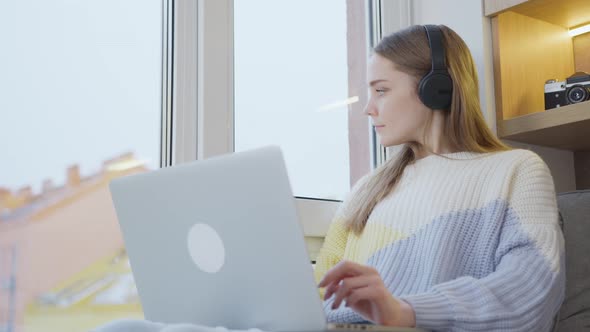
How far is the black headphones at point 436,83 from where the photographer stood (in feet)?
4.57

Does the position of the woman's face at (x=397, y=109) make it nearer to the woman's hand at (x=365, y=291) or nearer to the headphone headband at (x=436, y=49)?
the headphone headband at (x=436, y=49)

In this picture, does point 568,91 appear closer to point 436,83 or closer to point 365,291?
point 436,83

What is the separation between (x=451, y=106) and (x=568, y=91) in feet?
1.45

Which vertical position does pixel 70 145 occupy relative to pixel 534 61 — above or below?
below

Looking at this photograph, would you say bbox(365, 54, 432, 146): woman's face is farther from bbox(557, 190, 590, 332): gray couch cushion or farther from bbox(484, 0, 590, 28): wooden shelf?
bbox(484, 0, 590, 28): wooden shelf

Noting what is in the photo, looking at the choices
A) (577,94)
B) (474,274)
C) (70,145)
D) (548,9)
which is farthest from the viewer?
(548,9)

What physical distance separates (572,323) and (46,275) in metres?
1.02

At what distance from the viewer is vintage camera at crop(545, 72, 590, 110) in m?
1.64

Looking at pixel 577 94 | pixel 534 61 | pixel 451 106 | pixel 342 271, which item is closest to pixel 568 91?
pixel 577 94

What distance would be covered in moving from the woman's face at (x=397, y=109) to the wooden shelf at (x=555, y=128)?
39cm

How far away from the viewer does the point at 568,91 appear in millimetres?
1686

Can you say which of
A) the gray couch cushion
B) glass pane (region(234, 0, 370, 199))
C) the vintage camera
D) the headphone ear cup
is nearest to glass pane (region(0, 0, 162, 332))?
glass pane (region(234, 0, 370, 199))

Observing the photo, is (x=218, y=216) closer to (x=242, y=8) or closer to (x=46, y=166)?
(x=46, y=166)

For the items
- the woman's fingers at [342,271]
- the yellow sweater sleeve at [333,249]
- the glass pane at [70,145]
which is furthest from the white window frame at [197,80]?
the woman's fingers at [342,271]
